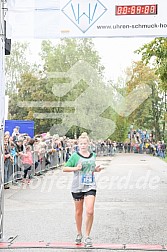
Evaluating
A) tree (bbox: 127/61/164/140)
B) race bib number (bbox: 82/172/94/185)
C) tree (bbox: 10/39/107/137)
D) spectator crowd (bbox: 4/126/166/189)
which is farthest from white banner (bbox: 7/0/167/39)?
tree (bbox: 127/61/164/140)

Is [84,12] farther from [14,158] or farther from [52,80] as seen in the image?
[52,80]

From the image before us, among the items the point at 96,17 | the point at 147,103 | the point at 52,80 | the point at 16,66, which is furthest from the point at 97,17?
the point at 16,66

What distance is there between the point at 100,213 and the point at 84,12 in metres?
4.49

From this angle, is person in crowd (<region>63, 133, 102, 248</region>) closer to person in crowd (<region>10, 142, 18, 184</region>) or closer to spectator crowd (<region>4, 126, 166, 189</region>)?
spectator crowd (<region>4, 126, 166, 189</region>)

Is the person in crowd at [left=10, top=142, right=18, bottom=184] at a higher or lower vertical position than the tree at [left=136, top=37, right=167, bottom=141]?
lower

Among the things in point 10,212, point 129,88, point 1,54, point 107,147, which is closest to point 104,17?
point 1,54

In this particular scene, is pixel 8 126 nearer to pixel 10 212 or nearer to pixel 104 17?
pixel 10 212

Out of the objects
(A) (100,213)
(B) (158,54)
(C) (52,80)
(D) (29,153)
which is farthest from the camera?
(C) (52,80)

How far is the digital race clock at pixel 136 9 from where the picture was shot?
9.91 metres

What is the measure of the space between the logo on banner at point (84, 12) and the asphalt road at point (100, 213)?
3.46 meters

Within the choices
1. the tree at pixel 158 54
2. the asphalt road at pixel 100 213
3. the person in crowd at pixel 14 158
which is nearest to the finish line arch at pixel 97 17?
the asphalt road at pixel 100 213

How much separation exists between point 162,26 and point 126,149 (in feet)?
149

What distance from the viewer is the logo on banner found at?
1001 centimetres

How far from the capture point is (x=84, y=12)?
10086 mm
